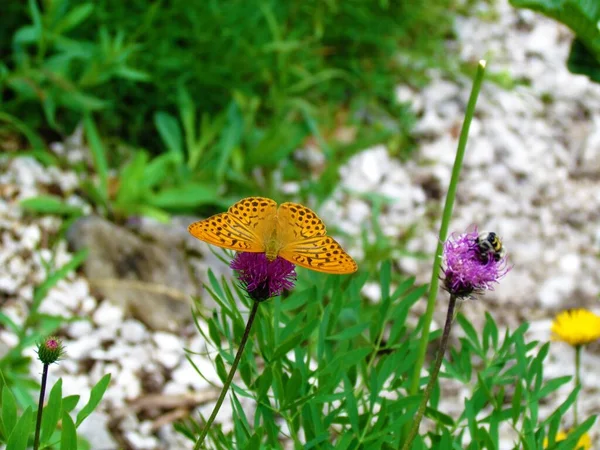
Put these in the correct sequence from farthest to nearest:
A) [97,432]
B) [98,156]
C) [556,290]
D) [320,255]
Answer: [556,290]
[98,156]
[97,432]
[320,255]

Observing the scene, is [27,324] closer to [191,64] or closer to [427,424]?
[427,424]

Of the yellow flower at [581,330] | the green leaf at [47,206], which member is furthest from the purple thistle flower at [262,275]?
the green leaf at [47,206]

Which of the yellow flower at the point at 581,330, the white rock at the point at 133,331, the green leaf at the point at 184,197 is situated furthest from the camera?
the green leaf at the point at 184,197

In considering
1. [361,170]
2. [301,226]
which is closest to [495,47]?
[361,170]

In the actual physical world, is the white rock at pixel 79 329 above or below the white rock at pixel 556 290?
below

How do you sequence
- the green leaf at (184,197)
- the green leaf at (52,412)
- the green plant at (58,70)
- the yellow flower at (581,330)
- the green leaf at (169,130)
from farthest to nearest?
the green leaf at (169,130) → the green leaf at (184,197) → the green plant at (58,70) → the yellow flower at (581,330) → the green leaf at (52,412)

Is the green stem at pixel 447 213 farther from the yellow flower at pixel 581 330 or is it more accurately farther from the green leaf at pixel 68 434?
the yellow flower at pixel 581 330

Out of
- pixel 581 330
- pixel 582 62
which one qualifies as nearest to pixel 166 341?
pixel 581 330

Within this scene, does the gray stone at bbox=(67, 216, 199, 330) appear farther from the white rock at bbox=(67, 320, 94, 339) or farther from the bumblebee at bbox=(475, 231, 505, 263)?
the bumblebee at bbox=(475, 231, 505, 263)

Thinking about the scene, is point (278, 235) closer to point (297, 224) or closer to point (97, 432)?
point (297, 224)
